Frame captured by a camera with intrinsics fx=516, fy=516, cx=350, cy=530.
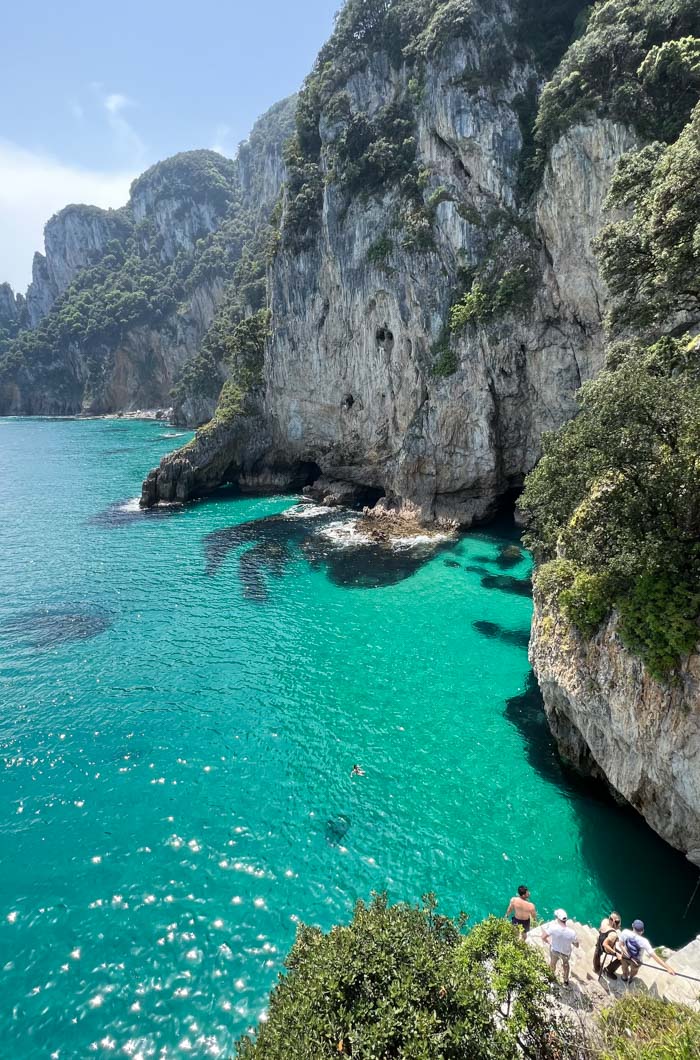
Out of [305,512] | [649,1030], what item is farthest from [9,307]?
[649,1030]

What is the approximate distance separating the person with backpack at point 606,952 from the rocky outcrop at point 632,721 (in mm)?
4010

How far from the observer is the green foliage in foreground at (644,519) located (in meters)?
11.7

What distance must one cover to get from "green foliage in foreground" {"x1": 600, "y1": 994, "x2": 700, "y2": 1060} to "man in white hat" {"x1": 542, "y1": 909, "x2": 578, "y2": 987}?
148cm

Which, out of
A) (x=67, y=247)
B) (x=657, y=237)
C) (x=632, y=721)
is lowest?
(x=632, y=721)

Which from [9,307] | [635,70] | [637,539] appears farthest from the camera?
[9,307]

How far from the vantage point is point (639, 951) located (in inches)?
354

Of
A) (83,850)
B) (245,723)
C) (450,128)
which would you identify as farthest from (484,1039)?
(450,128)

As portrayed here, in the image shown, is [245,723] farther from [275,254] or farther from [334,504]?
[275,254]

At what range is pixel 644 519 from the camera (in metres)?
12.6

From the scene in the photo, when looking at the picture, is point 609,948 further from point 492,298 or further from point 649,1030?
point 492,298

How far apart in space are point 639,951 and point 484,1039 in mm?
3957

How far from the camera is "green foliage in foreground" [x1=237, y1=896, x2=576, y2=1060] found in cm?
674

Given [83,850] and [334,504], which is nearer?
[83,850]

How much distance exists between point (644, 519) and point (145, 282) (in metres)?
143
